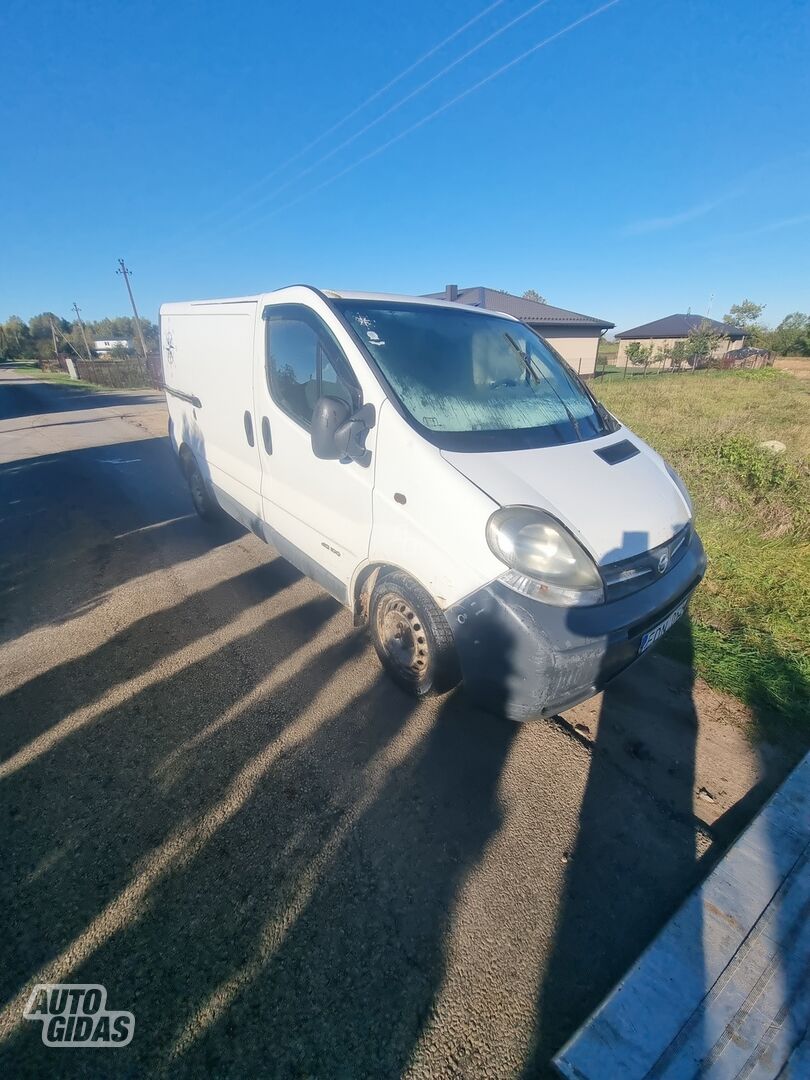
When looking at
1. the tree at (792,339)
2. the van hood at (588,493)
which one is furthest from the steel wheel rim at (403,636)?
the tree at (792,339)

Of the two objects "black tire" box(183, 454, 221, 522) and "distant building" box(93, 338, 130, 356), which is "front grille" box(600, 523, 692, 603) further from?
"distant building" box(93, 338, 130, 356)

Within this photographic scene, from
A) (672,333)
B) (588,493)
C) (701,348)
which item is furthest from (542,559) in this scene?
(672,333)

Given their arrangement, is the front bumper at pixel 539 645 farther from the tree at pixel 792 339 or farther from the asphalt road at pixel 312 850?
the tree at pixel 792 339

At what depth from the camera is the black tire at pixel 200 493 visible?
468 centimetres

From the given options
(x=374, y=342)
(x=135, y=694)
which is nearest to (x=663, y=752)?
(x=374, y=342)

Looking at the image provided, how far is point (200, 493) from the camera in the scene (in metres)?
4.84

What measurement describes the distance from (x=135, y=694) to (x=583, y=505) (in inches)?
103

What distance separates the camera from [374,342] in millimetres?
2439

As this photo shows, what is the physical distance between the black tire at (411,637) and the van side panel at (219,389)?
1.52 metres

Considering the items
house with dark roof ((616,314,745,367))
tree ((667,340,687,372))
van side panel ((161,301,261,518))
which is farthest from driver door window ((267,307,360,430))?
house with dark roof ((616,314,745,367))

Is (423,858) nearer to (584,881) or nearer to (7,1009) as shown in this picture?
(584,881)

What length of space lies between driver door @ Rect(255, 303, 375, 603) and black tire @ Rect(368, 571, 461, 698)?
26cm

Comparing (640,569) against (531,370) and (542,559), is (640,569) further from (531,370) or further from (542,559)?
(531,370)

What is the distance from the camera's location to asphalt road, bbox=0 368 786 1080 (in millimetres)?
1362
